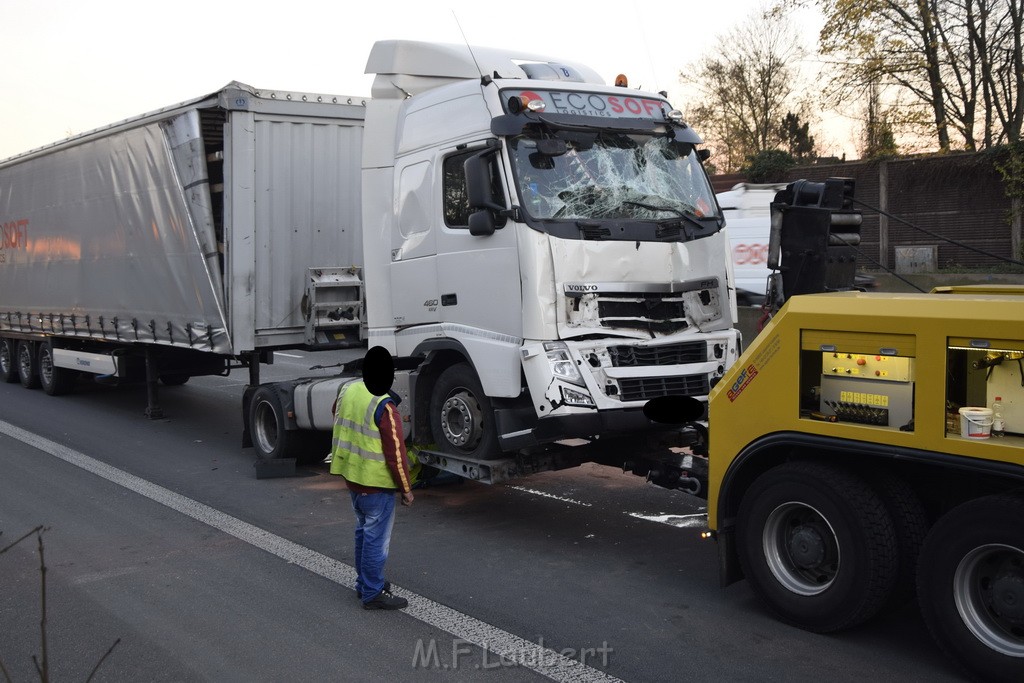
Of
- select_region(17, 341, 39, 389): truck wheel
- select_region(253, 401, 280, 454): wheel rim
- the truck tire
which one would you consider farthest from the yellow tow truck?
select_region(17, 341, 39, 389): truck wheel

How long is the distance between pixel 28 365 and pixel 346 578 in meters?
11.5

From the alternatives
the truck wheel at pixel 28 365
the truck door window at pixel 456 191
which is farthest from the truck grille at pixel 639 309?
the truck wheel at pixel 28 365

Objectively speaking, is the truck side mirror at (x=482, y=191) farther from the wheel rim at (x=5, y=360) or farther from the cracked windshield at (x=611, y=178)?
the wheel rim at (x=5, y=360)

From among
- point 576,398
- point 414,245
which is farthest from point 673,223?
point 414,245

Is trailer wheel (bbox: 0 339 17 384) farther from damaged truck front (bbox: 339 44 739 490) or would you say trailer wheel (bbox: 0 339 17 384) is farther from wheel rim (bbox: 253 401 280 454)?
damaged truck front (bbox: 339 44 739 490)

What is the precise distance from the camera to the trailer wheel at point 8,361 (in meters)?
16.7

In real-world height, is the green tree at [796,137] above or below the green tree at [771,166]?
above

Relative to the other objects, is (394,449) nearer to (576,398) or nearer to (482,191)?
(576,398)

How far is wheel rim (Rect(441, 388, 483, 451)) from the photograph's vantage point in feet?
24.2

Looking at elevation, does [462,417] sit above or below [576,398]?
below

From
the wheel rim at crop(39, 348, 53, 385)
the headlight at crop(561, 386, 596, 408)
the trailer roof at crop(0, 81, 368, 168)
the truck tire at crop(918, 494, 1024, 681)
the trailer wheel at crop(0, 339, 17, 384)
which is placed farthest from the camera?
the trailer wheel at crop(0, 339, 17, 384)

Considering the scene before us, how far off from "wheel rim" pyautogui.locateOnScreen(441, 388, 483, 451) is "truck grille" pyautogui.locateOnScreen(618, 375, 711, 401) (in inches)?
45.5

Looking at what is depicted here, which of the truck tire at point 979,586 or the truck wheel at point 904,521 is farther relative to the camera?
the truck wheel at point 904,521

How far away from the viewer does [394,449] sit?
5.82m
